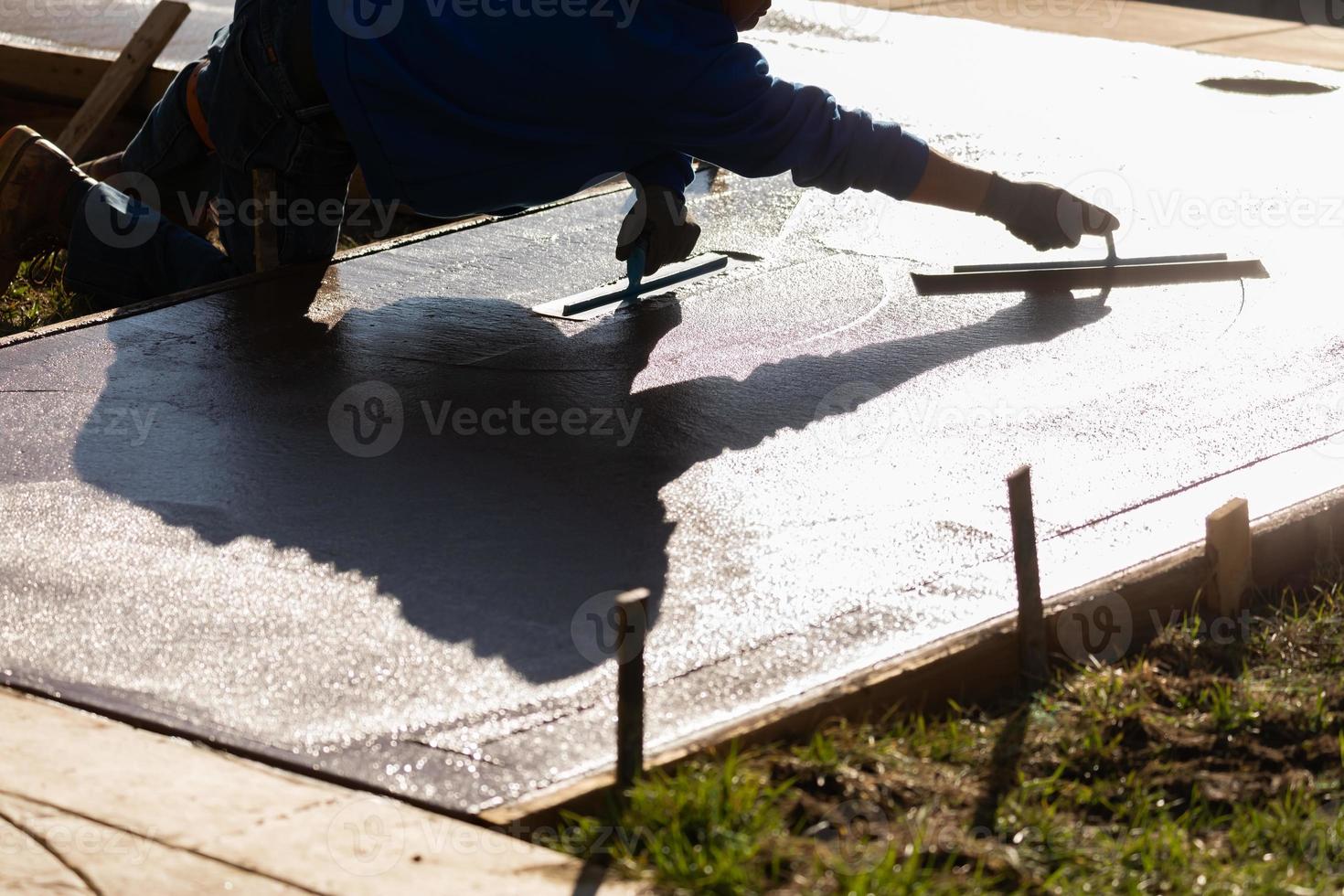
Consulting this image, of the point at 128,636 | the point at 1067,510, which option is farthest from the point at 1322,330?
the point at 128,636

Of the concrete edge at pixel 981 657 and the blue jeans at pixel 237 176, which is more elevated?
the blue jeans at pixel 237 176

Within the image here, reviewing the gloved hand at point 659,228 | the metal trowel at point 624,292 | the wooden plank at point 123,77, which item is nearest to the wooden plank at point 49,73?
the wooden plank at point 123,77

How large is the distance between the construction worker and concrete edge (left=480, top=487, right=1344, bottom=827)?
165 cm

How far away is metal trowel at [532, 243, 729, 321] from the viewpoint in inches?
187

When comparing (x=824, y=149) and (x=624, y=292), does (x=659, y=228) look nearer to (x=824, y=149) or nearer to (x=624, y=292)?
(x=624, y=292)

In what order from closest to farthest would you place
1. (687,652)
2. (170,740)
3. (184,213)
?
(170,740) < (687,652) < (184,213)

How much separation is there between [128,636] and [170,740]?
16.4 inches

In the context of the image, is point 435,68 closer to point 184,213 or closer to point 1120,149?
point 184,213

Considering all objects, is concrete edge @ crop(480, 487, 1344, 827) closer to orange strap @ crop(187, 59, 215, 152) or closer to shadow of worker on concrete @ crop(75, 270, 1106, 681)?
shadow of worker on concrete @ crop(75, 270, 1106, 681)

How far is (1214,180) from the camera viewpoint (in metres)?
5.99

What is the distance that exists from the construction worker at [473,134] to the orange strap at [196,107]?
1cm

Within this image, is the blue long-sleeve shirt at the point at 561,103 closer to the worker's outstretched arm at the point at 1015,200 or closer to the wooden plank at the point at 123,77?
the worker's outstretched arm at the point at 1015,200

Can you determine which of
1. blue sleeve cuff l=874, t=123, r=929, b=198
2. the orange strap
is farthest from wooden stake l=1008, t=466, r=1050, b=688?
the orange strap

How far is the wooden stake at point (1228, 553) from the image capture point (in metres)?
2.96
